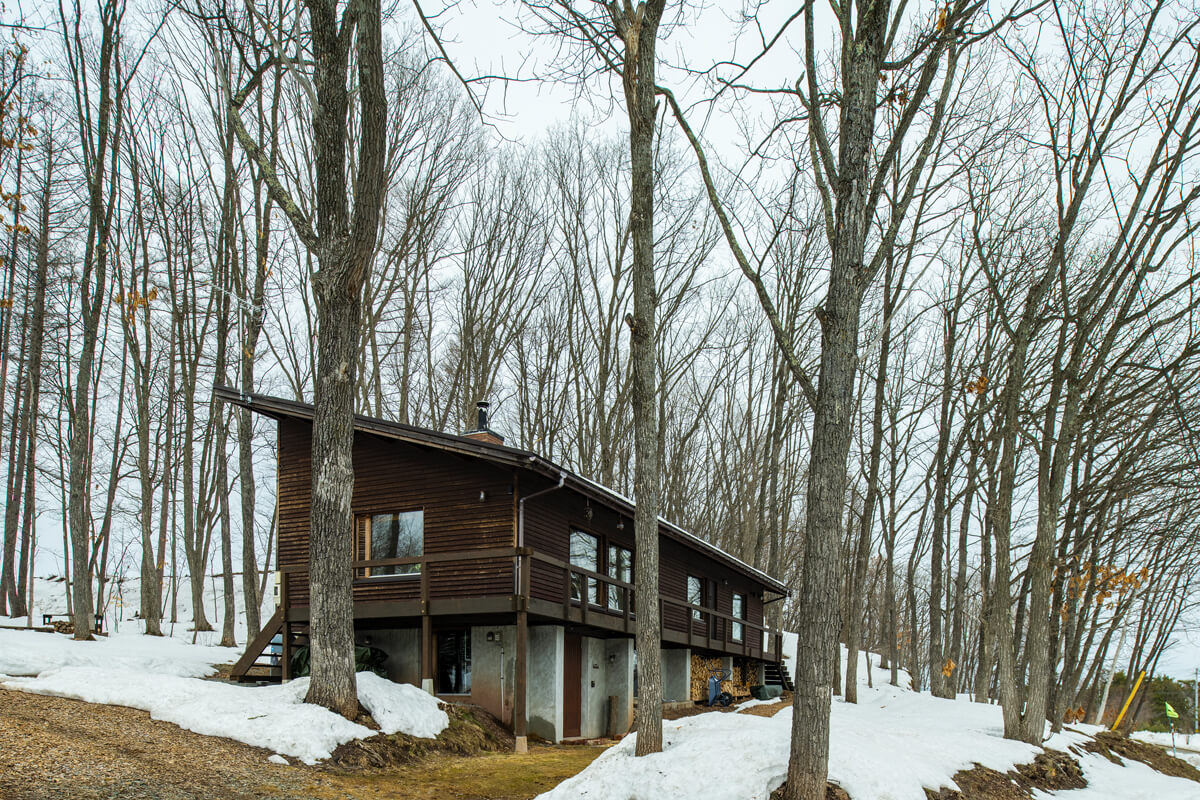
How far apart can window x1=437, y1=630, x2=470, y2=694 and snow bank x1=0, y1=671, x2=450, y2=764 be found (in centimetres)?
376

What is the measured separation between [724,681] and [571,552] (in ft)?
32.7

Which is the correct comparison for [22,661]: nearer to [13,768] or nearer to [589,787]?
[13,768]

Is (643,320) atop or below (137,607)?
atop

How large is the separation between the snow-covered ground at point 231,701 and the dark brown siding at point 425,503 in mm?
2749

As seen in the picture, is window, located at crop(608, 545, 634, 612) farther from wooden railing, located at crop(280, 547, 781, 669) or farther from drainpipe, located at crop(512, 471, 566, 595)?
drainpipe, located at crop(512, 471, 566, 595)

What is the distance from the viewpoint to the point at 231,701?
415 inches

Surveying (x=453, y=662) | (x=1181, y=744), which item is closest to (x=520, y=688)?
(x=453, y=662)

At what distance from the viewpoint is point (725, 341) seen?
3142 centimetres

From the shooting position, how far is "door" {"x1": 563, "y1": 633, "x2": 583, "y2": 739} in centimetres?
1658

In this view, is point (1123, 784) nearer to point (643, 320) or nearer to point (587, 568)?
point (587, 568)

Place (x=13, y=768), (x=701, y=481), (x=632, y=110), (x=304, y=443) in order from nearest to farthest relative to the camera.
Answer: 1. (x=13, y=768)
2. (x=632, y=110)
3. (x=304, y=443)
4. (x=701, y=481)

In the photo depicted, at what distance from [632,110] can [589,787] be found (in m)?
7.67

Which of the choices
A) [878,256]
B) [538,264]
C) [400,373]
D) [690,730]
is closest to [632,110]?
[878,256]

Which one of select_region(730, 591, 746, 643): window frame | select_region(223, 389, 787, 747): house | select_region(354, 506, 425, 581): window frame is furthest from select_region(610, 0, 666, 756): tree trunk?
select_region(730, 591, 746, 643): window frame
